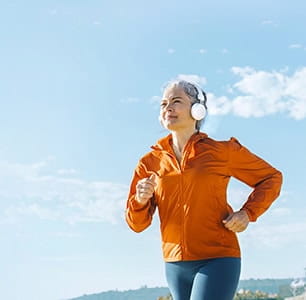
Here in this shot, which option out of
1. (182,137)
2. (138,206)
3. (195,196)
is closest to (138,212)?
(138,206)

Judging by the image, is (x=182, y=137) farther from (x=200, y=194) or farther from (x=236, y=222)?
(x=236, y=222)

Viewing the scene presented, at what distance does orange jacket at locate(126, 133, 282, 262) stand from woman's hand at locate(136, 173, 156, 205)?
0.09 metres

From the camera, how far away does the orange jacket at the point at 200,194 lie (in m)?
4.20

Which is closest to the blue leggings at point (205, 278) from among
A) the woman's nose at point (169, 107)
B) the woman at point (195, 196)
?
the woman at point (195, 196)

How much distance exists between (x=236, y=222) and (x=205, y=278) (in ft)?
1.16

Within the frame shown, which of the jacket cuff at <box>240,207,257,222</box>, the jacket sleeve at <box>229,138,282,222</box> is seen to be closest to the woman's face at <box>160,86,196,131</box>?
the jacket sleeve at <box>229,138,282,222</box>

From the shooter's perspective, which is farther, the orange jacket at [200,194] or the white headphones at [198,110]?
the white headphones at [198,110]

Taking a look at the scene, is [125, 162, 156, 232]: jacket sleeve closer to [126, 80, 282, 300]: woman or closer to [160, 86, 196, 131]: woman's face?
[126, 80, 282, 300]: woman

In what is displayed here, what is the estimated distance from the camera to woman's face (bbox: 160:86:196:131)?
4438 mm

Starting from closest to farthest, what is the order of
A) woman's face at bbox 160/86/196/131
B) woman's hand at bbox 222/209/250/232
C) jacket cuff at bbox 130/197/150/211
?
woman's hand at bbox 222/209/250/232 < jacket cuff at bbox 130/197/150/211 < woman's face at bbox 160/86/196/131

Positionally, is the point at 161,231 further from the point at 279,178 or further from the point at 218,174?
the point at 279,178

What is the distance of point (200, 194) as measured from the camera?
13.8ft

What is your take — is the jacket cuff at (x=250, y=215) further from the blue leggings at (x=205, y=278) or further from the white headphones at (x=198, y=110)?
the white headphones at (x=198, y=110)

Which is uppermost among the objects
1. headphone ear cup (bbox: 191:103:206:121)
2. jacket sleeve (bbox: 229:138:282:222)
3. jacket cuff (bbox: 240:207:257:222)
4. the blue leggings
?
headphone ear cup (bbox: 191:103:206:121)
